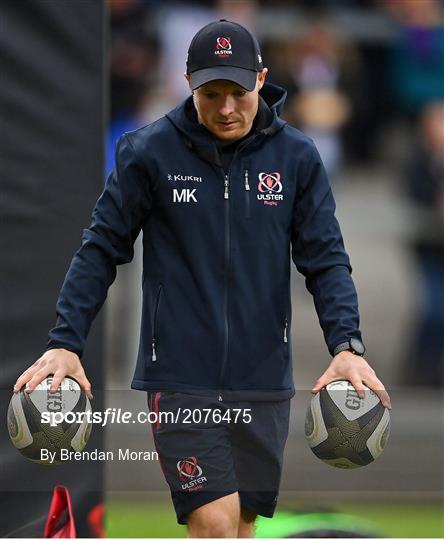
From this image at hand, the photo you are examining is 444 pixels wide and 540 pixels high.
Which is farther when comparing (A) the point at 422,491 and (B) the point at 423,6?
(B) the point at 423,6

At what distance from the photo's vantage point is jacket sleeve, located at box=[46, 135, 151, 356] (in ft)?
13.5

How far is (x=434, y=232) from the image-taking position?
10.8 metres

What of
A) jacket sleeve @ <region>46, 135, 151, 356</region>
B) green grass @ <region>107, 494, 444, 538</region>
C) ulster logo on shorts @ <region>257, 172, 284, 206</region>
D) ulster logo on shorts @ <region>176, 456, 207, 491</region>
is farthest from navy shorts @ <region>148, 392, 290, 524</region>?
green grass @ <region>107, 494, 444, 538</region>

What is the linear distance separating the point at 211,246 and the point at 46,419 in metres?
0.69

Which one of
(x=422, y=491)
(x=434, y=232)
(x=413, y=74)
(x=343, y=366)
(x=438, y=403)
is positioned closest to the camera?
(x=343, y=366)

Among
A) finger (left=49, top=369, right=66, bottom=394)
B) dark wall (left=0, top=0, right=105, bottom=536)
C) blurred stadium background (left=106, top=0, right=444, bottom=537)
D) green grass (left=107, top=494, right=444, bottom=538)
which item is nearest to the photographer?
finger (left=49, top=369, right=66, bottom=394)

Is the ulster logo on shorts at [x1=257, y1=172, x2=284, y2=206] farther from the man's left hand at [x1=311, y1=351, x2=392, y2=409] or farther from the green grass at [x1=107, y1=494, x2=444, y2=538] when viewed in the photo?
the green grass at [x1=107, y1=494, x2=444, y2=538]

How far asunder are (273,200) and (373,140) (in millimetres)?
8740

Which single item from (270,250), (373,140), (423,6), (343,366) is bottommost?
(343,366)

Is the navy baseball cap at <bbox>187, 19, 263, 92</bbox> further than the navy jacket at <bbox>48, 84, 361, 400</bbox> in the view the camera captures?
No

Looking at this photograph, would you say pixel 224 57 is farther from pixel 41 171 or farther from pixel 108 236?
pixel 41 171

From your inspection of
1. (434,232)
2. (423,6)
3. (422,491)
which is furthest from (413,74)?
(422,491)

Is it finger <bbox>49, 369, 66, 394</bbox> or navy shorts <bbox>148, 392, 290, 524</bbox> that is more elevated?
finger <bbox>49, 369, 66, 394</bbox>

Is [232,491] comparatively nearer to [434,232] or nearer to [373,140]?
[434,232]
